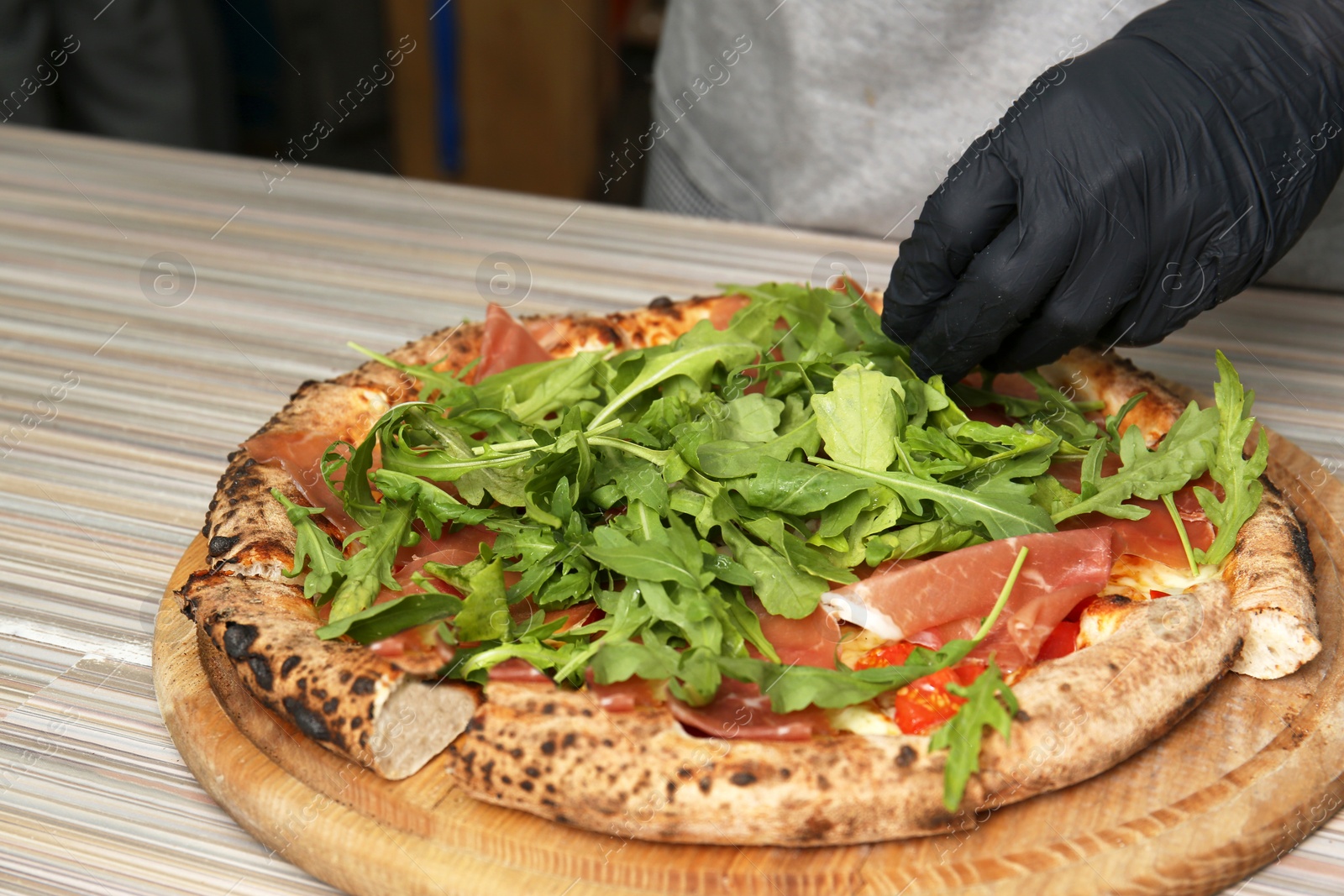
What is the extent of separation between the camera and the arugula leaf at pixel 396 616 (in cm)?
171

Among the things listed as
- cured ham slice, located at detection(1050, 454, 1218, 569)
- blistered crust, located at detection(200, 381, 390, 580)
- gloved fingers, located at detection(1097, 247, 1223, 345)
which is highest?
gloved fingers, located at detection(1097, 247, 1223, 345)

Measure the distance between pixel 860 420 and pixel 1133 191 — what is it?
67 centimetres

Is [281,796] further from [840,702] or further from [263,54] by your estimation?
[263,54]

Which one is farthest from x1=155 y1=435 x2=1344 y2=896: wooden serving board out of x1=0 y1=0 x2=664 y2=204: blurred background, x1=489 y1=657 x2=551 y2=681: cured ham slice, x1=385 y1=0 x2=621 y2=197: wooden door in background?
x1=385 y1=0 x2=621 y2=197: wooden door in background

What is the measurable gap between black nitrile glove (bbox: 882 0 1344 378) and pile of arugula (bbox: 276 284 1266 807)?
0.16 metres

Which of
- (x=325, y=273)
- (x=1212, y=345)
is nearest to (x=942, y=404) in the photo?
(x=1212, y=345)

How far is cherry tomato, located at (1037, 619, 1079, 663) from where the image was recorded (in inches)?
75.6

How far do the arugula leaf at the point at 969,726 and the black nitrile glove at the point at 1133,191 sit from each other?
78 centimetres

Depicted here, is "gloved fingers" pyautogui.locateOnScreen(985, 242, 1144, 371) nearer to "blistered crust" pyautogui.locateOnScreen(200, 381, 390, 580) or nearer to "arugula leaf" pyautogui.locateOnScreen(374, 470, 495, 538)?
"arugula leaf" pyautogui.locateOnScreen(374, 470, 495, 538)

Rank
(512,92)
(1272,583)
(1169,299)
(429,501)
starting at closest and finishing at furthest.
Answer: (1272,583) < (429,501) < (1169,299) < (512,92)

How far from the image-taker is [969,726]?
5.10 feet

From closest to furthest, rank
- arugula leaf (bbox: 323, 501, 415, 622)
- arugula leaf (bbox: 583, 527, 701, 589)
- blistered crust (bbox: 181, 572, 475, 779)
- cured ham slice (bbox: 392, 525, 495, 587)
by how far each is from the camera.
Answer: blistered crust (bbox: 181, 572, 475, 779) < arugula leaf (bbox: 583, 527, 701, 589) < arugula leaf (bbox: 323, 501, 415, 622) < cured ham slice (bbox: 392, 525, 495, 587)

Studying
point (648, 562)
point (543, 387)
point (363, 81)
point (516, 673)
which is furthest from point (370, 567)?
point (363, 81)

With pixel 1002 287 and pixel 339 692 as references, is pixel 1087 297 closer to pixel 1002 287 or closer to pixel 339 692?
pixel 1002 287
